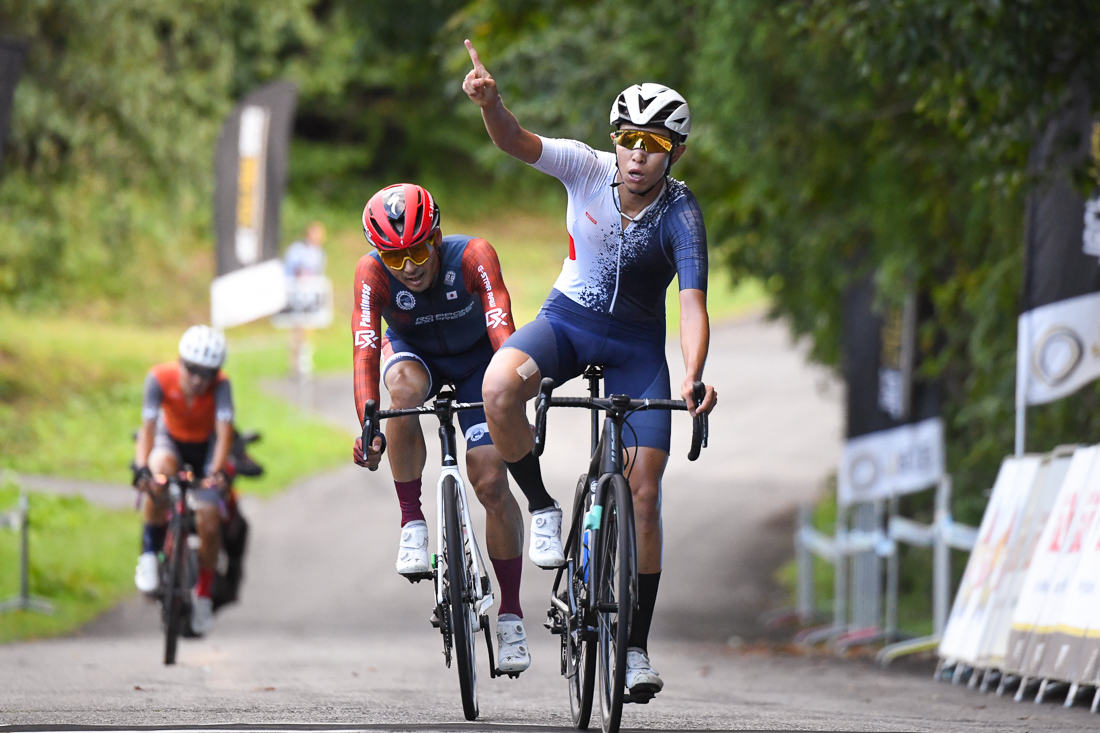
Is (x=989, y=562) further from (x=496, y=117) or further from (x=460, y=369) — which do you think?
(x=496, y=117)

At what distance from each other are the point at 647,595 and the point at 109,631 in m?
9.26

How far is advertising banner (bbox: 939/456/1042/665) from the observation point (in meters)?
9.98

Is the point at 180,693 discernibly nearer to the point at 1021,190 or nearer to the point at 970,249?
the point at 1021,190

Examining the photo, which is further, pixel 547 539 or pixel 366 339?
pixel 366 339

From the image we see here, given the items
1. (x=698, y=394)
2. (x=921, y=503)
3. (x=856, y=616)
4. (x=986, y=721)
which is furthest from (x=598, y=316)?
(x=921, y=503)

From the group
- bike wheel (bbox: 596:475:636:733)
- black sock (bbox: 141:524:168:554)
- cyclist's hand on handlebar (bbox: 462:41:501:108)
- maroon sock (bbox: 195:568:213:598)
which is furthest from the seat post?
maroon sock (bbox: 195:568:213:598)

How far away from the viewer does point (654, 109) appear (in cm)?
651

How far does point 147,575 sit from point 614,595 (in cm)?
608

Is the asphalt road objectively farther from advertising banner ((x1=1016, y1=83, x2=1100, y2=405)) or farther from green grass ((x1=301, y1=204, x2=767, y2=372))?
green grass ((x1=301, y1=204, x2=767, y2=372))

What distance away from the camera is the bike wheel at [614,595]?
5.93 m

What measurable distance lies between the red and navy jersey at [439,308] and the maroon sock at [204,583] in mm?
5059

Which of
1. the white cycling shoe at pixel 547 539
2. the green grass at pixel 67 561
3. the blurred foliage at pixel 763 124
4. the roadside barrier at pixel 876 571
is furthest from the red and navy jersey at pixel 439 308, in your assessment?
the green grass at pixel 67 561

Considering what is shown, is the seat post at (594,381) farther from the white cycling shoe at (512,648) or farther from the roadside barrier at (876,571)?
the roadside barrier at (876,571)

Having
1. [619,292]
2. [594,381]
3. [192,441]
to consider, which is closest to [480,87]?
[619,292]
